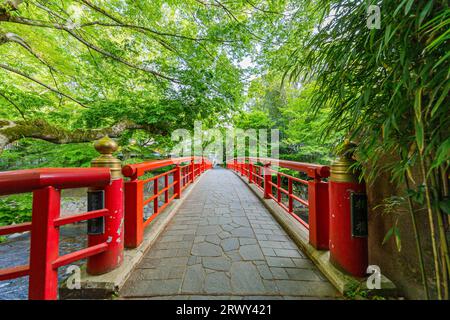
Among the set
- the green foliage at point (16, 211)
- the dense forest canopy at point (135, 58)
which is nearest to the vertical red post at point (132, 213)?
the dense forest canopy at point (135, 58)

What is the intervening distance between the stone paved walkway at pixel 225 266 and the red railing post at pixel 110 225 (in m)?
0.24

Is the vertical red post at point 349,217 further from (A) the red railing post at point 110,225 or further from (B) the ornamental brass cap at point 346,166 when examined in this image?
(A) the red railing post at point 110,225

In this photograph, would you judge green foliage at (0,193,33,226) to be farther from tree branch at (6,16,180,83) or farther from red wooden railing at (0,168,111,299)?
red wooden railing at (0,168,111,299)

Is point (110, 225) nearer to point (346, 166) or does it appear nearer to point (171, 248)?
point (171, 248)

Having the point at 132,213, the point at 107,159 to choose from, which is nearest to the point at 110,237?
the point at 132,213

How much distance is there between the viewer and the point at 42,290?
0.88 metres

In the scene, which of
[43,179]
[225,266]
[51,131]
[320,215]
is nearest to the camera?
[43,179]

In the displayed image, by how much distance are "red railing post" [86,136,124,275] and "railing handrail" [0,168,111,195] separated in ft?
0.64

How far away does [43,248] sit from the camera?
90 centimetres

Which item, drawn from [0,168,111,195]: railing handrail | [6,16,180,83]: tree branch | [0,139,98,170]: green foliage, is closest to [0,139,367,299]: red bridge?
[0,168,111,195]: railing handrail

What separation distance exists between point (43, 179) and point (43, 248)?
0.35 meters

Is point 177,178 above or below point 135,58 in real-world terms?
below

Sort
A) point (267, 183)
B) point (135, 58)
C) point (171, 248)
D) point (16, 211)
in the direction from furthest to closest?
point (16, 211), point (135, 58), point (267, 183), point (171, 248)
